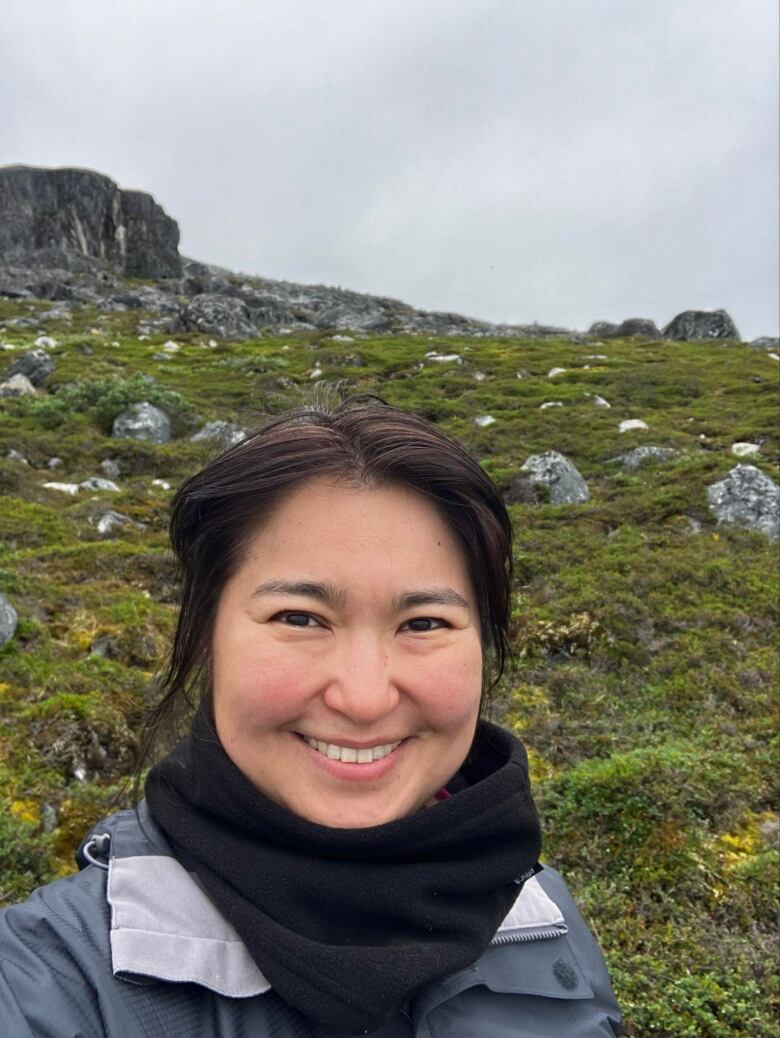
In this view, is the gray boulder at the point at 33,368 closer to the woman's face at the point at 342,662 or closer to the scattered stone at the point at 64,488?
Result: the scattered stone at the point at 64,488

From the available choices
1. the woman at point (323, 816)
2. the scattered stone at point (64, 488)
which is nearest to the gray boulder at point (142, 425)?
the scattered stone at point (64, 488)

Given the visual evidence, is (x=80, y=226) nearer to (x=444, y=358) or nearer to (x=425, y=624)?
(x=444, y=358)

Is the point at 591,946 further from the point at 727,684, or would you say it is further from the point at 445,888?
the point at 727,684

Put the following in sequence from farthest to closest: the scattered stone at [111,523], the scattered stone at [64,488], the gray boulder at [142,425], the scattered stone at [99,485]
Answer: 1. the gray boulder at [142,425]
2. the scattered stone at [99,485]
3. the scattered stone at [64,488]
4. the scattered stone at [111,523]

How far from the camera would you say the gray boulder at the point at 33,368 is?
81.1 feet

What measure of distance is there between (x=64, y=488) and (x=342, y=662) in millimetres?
12715

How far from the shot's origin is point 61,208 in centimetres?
7244

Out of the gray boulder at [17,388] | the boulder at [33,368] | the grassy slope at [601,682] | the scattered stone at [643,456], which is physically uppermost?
the boulder at [33,368]

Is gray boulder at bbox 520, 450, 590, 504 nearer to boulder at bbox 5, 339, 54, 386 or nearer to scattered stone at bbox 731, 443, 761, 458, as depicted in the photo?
scattered stone at bbox 731, 443, 761, 458

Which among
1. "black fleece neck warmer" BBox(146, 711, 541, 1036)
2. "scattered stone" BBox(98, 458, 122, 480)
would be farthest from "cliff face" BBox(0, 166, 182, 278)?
"black fleece neck warmer" BBox(146, 711, 541, 1036)

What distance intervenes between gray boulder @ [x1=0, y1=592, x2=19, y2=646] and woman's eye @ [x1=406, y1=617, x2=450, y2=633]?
5.70 metres

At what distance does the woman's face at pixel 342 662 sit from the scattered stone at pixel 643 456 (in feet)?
50.1

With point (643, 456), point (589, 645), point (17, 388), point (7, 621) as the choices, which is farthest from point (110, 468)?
point (643, 456)

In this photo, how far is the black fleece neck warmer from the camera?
1429 millimetres
